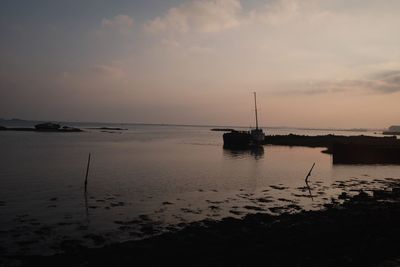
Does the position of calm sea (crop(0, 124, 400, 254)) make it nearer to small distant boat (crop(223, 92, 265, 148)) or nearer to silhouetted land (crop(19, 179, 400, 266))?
silhouetted land (crop(19, 179, 400, 266))

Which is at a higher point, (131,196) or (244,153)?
(244,153)

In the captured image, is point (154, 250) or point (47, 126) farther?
point (47, 126)

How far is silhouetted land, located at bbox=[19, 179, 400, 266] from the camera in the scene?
1166 cm

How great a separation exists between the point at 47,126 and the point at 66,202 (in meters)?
121

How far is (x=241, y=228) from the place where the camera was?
16453 millimetres

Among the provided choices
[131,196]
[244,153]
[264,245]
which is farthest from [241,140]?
[264,245]

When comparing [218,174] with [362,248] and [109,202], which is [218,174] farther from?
[362,248]

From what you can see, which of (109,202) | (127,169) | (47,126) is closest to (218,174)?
(127,169)

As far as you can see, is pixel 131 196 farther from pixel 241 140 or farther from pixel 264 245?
pixel 241 140

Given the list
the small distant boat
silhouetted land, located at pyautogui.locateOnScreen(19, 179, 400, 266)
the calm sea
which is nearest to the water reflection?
the small distant boat

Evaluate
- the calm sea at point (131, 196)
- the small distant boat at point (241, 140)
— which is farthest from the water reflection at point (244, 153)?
the calm sea at point (131, 196)

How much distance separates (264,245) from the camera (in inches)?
523

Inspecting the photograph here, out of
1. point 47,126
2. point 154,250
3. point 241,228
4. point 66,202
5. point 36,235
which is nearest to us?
point 154,250

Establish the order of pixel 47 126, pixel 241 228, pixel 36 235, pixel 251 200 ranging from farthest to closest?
pixel 47 126 < pixel 251 200 < pixel 241 228 < pixel 36 235
